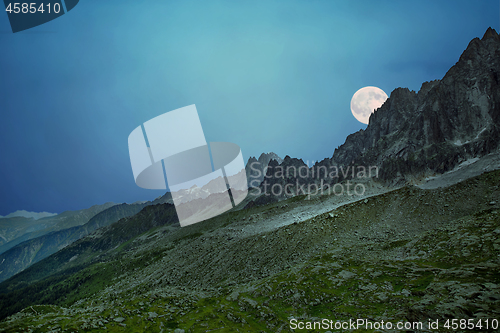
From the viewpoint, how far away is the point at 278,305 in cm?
2248

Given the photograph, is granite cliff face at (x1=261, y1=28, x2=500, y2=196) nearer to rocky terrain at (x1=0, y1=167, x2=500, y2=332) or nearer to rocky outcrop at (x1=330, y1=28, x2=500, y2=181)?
rocky outcrop at (x1=330, y1=28, x2=500, y2=181)

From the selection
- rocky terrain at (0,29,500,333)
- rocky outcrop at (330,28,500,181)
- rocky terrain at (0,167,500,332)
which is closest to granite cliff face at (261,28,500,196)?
rocky outcrop at (330,28,500,181)

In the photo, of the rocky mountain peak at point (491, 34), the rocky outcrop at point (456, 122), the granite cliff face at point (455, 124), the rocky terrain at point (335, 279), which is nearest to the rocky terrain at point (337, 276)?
the rocky terrain at point (335, 279)

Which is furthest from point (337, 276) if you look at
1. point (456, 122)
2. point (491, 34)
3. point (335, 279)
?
point (491, 34)

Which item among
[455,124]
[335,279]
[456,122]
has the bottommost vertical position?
[455,124]

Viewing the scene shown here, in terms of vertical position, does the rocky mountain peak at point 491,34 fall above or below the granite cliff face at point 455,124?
above

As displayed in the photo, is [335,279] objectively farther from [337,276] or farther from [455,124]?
[455,124]

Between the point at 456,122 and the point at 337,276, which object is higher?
the point at 456,122

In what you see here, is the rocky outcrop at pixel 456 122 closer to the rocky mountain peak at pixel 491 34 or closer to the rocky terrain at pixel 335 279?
the rocky mountain peak at pixel 491 34

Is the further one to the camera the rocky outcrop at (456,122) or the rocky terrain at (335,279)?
the rocky outcrop at (456,122)

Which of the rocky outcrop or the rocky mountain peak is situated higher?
the rocky mountain peak

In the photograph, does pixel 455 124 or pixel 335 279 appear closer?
pixel 335 279

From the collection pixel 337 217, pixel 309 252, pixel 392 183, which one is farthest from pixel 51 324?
pixel 392 183

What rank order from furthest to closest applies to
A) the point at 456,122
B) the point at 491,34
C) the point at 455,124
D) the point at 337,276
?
the point at 491,34 → the point at 456,122 → the point at 455,124 → the point at 337,276
